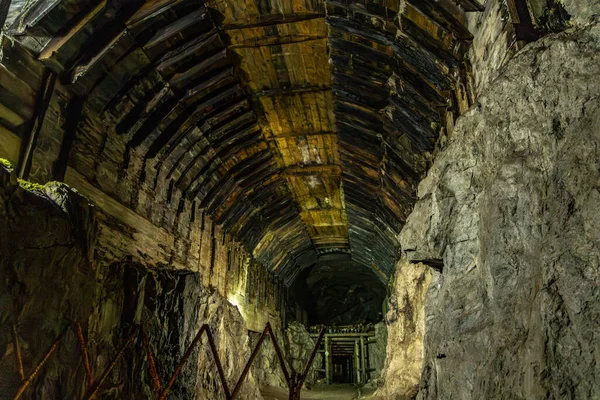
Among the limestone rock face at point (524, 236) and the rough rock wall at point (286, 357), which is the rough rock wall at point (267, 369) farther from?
the limestone rock face at point (524, 236)

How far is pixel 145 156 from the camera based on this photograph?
A: 8578 millimetres

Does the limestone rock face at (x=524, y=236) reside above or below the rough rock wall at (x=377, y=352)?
above

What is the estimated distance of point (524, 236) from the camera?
378 centimetres

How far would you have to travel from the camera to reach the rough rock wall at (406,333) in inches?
476

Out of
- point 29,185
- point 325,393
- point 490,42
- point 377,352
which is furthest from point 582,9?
point 377,352

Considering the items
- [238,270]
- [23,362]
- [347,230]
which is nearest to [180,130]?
[23,362]

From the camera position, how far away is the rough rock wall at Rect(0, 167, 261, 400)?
15.5ft

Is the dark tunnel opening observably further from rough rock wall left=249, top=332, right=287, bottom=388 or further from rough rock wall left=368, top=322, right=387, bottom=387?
rough rock wall left=249, top=332, right=287, bottom=388

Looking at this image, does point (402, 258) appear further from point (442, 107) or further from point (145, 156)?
point (145, 156)

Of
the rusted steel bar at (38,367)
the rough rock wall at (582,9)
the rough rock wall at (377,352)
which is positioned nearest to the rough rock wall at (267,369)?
the rough rock wall at (377,352)

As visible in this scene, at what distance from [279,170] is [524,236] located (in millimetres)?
8727

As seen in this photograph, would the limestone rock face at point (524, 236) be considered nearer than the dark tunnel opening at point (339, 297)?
Yes

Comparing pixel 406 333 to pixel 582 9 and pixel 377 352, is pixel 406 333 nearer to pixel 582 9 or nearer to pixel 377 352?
pixel 377 352

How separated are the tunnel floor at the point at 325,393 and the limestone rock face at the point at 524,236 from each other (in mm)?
11504
